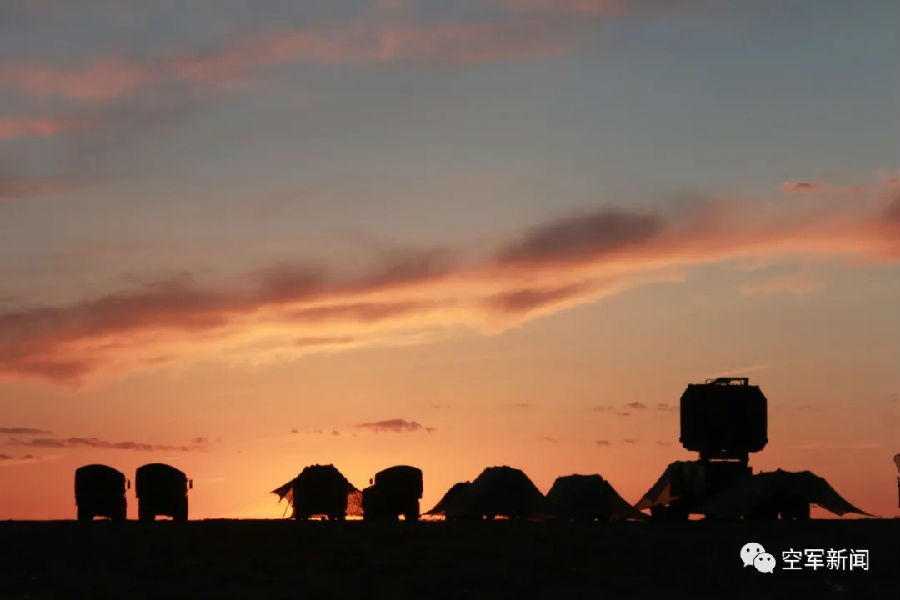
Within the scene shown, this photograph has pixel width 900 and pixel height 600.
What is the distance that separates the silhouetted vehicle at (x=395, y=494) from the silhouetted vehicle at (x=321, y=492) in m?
4.14

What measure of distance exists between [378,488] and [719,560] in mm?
60952

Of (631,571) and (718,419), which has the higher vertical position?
(718,419)

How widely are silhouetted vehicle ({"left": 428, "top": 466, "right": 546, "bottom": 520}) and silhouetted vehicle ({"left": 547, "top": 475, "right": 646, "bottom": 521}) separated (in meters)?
2.40

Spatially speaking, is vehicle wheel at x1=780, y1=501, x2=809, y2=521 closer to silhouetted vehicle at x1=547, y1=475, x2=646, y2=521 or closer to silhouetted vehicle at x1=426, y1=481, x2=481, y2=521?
silhouetted vehicle at x1=547, y1=475, x2=646, y2=521

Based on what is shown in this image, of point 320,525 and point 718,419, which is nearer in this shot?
point 320,525

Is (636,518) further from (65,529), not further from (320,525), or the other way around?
(65,529)

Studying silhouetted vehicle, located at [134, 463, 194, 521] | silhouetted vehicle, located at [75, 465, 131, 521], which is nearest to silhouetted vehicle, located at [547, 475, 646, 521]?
silhouetted vehicle, located at [134, 463, 194, 521]

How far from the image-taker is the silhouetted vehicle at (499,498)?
480 feet

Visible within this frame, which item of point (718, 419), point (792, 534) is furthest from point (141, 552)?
point (718, 419)

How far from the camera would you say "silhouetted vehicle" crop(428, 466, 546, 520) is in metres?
146

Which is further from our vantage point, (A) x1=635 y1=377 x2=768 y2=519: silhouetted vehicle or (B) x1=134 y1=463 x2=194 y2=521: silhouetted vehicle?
(A) x1=635 y1=377 x2=768 y2=519: silhouetted vehicle

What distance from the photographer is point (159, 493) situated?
14062cm

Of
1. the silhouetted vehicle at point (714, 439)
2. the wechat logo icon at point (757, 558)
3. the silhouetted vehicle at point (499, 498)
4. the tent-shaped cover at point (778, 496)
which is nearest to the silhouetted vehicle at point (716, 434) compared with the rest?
the silhouetted vehicle at point (714, 439)

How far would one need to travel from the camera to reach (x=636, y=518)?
14775cm
